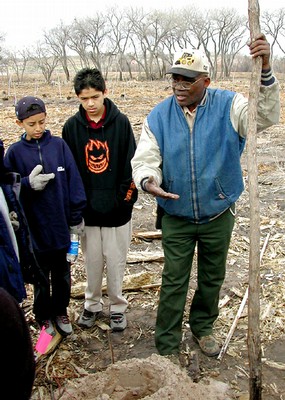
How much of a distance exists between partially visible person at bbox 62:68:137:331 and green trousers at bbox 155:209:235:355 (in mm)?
454

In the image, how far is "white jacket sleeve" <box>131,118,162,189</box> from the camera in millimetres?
3055

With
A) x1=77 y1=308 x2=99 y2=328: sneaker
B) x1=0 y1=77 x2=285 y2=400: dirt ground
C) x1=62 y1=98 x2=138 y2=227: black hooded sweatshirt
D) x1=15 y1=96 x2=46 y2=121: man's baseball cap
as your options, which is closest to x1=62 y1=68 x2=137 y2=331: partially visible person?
x1=62 y1=98 x2=138 y2=227: black hooded sweatshirt

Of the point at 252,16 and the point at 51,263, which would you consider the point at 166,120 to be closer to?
the point at 252,16

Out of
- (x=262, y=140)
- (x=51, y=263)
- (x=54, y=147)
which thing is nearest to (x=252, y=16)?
(x=54, y=147)

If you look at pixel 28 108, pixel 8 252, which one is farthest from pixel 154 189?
pixel 28 108

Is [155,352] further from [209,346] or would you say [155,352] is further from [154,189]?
[154,189]

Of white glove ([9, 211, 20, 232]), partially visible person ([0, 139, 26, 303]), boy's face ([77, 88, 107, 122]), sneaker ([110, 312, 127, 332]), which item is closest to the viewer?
partially visible person ([0, 139, 26, 303])

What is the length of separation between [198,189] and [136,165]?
1.44ft

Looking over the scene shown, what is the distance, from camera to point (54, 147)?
132 inches

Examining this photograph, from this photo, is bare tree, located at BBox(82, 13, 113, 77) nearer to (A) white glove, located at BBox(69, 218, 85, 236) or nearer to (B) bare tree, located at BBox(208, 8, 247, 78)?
(B) bare tree, located at BBox(208, 8, 247, 78)

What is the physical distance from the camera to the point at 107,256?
3764mm

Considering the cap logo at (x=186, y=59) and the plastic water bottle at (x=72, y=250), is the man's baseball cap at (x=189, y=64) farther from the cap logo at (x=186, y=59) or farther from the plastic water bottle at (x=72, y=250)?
the plastic water bottle at (x=72, y=250)

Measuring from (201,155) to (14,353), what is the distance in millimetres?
1930

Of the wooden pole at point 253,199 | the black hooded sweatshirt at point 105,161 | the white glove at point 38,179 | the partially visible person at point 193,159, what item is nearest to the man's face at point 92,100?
the black hooded sweatshirt at point 105,161
